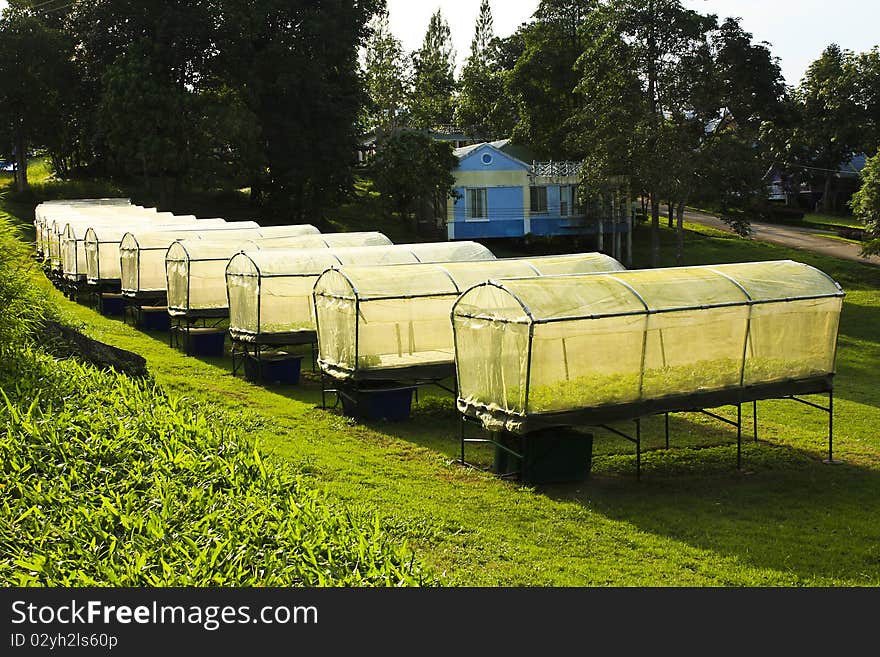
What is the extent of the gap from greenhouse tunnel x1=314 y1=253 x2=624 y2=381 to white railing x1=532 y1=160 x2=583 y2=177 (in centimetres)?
3273

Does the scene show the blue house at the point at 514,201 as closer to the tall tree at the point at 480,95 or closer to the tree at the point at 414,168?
the tree at the point at 414,168

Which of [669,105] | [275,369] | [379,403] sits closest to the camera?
[379,403]

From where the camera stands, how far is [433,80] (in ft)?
245

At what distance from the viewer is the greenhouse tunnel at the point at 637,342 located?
1377 centimetres

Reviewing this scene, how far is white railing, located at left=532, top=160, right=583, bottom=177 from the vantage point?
51531 millimetres

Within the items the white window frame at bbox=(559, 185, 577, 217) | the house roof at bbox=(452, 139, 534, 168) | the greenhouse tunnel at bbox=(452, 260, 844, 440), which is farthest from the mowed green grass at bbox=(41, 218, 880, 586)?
the white window frame at bbox=(559, 185, 577, 217)

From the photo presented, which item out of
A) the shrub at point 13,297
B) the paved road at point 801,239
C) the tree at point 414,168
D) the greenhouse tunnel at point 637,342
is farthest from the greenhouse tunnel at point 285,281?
the paved road at point 801,239

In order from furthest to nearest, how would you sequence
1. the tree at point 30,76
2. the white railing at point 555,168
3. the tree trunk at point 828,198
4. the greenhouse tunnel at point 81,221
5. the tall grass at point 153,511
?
the tree trunk at point 828,198, the white railing at point 555,168, the tree at point 30,76, the greenhouse tunnel at point 81,221, the tall grass at point 153,511

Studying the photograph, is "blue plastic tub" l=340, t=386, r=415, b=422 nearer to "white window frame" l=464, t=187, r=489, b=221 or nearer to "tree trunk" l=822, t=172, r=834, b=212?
"white window frame" l=464, t=187, r=489, b=221

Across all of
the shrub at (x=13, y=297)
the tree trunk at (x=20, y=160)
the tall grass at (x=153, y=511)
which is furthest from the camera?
the tree trunk at (x=20, y=160)

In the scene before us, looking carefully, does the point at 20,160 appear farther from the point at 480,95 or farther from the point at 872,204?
the point at 872,204

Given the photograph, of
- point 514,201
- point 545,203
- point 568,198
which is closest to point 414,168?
point 514,201

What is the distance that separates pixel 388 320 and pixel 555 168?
35047mm

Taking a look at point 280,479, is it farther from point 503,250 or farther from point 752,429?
point 503,250
